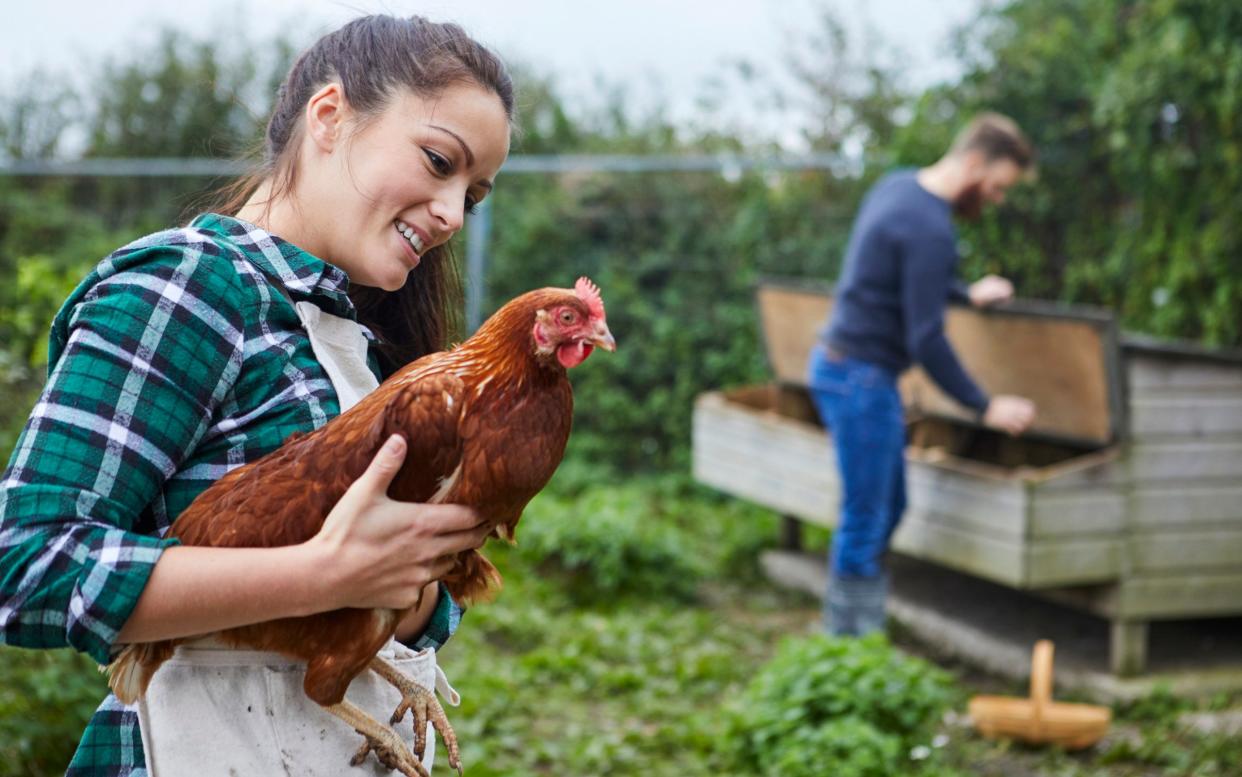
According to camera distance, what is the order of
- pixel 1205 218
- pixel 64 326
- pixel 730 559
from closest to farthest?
pixel 64 326, pixel 1205 218, pixel 730 559

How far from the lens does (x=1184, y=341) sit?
19.4 feet

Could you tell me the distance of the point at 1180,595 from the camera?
16.2ft

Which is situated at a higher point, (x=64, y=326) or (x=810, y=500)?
(x=64, y=326)

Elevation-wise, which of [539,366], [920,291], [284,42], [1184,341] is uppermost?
[284,42]

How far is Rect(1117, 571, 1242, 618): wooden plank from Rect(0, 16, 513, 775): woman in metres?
3.95

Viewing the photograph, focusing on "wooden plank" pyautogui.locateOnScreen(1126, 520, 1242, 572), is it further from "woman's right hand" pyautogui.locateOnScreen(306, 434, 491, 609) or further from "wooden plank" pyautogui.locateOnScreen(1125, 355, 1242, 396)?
"woman's right hand" pyautogui.locateOnScreen(306, 434, 491, 609)

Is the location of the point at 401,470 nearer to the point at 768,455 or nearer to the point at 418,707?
the point at 418,707

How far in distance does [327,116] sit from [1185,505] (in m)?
4.40

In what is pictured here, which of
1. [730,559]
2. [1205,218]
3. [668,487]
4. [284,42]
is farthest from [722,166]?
[284,42]

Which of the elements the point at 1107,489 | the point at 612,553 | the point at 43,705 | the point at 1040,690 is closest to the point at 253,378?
the point at 43,705

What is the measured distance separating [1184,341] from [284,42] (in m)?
9.61

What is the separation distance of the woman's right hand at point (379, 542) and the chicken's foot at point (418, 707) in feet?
0.69

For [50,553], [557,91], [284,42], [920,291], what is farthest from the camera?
[284,42]

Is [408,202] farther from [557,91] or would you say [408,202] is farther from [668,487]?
[557,91]
